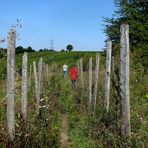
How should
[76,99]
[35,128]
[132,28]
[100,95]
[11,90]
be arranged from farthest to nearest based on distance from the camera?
[132,28], [76,99], [100,95], [35,128], [11,90]

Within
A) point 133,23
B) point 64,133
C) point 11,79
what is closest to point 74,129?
point 64,133

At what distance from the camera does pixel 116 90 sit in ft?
36.7

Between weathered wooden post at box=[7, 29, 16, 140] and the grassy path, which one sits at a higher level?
weathered wooden post at box=[7, 29, 16, 140]

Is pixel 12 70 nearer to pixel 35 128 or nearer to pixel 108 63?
pixel 35 128

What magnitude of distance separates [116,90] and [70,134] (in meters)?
2.10

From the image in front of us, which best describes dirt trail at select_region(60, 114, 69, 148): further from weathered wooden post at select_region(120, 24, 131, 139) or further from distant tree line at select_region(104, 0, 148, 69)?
distant tree line at select_region(104, 0, 148, 69)

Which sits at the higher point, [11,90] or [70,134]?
[11,90]

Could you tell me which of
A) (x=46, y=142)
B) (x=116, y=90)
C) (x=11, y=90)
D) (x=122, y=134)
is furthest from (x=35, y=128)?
(x=116, y=90)

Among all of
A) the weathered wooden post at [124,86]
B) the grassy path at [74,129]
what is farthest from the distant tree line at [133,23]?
the weathered wooden post at [124,86]

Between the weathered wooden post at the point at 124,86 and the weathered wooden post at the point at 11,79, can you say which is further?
the weathered wooden post at the point at 124,86

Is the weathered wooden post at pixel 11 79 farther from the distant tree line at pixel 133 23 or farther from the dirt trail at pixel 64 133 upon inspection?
the distant tree line at pixel 133 23

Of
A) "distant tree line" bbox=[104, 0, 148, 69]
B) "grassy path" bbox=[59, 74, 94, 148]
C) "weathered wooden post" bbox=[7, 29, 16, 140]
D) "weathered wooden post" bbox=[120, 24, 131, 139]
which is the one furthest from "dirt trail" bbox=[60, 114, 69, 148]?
"distant tree line" bbox=[104, 0, 148, 69]

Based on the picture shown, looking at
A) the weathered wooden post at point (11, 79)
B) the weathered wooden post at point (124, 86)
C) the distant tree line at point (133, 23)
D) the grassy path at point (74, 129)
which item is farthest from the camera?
the distant tree line at point (133, 23)

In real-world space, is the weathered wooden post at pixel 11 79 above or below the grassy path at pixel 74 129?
above
